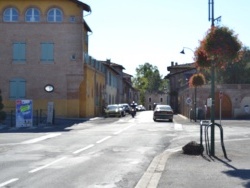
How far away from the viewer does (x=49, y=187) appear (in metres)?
9.15

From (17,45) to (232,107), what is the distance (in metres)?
24.1

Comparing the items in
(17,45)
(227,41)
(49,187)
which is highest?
(17,45)

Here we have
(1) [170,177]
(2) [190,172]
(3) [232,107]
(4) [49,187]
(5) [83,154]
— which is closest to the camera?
(4) [49,187]

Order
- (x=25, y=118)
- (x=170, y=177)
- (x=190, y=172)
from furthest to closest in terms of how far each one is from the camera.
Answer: (x=25, y=118) < (x=190, y=172) < (x=170, y=177)

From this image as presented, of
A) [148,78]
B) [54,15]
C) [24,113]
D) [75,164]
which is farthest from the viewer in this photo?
[148,78]

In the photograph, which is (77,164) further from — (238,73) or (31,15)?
(238,73)

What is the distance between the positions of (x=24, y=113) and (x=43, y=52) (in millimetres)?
16137

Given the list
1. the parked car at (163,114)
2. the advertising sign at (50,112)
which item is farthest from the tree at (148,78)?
the advertising sign at (50,112)

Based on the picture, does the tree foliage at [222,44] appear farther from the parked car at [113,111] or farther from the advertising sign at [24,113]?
the parked car at [113,111]

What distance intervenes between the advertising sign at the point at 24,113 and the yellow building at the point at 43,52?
47.1 feet

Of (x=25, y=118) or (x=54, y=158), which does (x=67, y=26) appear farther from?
(x=54, y=158)

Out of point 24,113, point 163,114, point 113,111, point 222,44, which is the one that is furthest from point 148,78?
point 222,44

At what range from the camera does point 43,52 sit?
155 feet

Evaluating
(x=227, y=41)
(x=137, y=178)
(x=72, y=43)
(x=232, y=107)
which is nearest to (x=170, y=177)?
(x=137, y=178)
